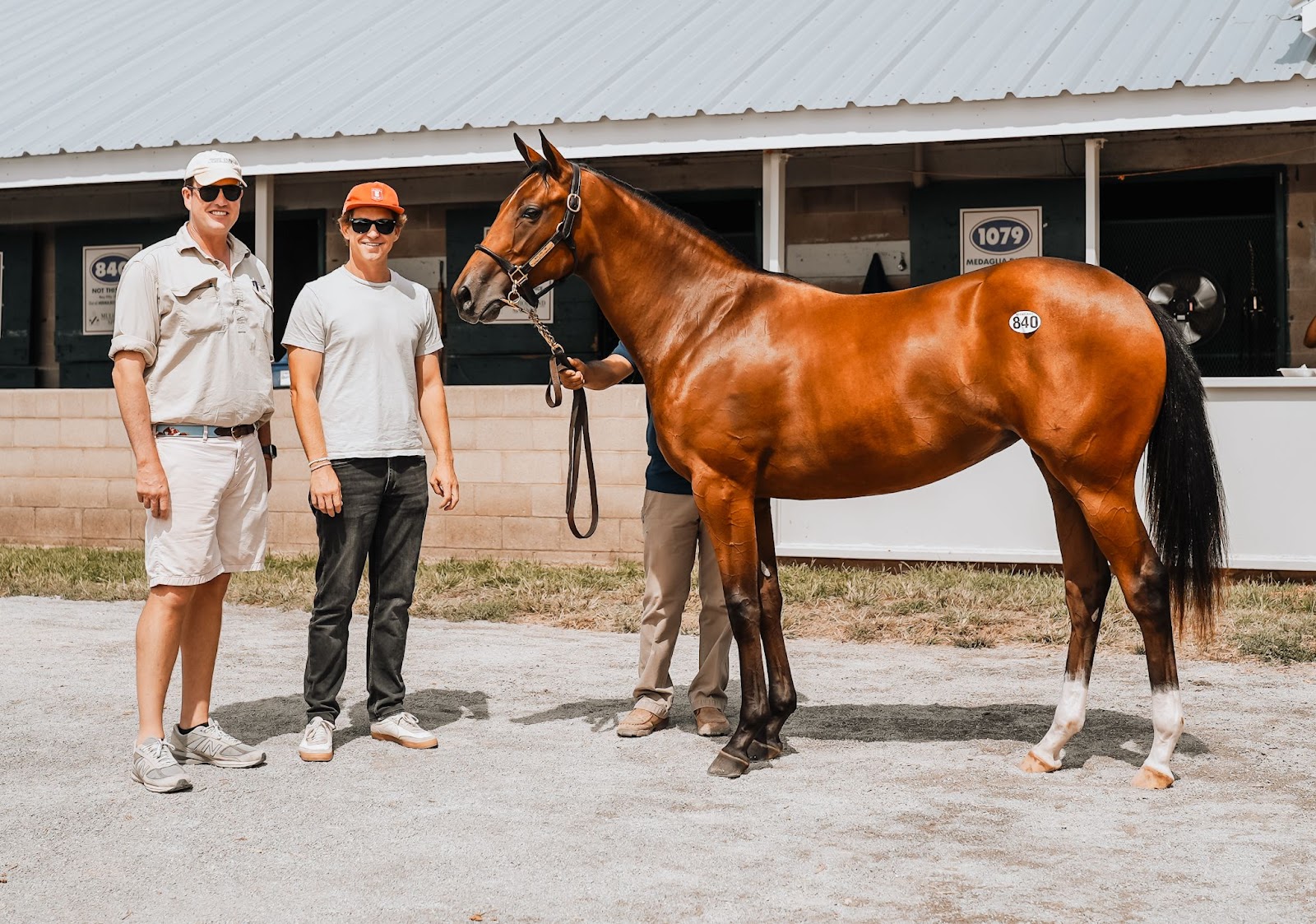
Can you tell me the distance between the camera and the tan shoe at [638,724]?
5.24 metres

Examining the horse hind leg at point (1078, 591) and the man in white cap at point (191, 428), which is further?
the horse hind leg at point (1078, 591)

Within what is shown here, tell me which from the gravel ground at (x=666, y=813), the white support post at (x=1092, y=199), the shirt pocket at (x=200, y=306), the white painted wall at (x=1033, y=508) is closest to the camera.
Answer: the gravel ground at (x=666, y=813)

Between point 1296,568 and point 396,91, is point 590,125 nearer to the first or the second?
point 396,91

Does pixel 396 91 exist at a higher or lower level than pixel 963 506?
higher

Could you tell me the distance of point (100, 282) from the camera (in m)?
13.2

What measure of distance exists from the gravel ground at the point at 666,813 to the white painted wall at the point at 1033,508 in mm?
2498

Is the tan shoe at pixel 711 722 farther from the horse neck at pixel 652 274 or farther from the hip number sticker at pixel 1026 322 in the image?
the hip number sticker at pixel 1026 322

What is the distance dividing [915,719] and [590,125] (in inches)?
218

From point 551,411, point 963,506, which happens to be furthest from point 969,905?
point 551,411

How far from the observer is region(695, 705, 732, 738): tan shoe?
17.3ft

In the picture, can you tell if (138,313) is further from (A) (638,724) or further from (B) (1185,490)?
(B) (1185,490)

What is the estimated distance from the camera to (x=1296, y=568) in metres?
8.67

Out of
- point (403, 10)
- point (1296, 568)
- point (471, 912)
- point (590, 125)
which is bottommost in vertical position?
point (471, 912)

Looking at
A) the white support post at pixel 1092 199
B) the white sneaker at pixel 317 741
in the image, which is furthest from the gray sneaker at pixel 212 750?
the white support post at pixel 1092 199
